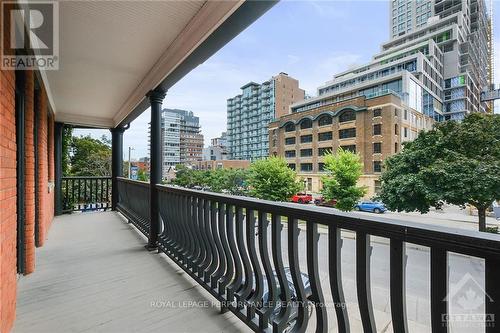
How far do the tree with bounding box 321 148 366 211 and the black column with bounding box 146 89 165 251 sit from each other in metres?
2.12

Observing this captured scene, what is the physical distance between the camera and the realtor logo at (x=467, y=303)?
0.66m

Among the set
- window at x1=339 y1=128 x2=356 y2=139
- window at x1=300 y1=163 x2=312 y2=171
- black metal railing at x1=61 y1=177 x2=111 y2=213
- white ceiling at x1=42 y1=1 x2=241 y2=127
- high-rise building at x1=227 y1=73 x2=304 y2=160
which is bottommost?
black metal railing at x1=61 y1=177 x2=111 y2=213

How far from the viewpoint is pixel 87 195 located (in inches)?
253

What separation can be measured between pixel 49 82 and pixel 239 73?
6877mm

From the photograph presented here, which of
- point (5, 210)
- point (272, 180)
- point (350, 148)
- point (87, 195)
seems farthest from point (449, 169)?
point (87, 195)

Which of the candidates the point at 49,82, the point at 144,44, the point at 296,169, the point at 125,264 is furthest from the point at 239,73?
the point at 125,264

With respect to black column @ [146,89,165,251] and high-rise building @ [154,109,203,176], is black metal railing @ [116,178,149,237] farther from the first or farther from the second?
high-rise building @ [154,109,203,176]

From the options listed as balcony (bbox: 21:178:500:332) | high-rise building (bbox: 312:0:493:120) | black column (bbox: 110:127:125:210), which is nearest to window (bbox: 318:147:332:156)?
high-rise building (bbox: 312:0:493:120)

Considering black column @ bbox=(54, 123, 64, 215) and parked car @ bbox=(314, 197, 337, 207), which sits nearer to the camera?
parked car @ bbox=(314, 197, 337, 207)

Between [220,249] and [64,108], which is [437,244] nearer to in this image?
[220,249]

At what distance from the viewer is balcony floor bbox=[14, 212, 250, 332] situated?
1.53 metres

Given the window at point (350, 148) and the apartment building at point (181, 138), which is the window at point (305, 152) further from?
the apartment building at point (181, 138)

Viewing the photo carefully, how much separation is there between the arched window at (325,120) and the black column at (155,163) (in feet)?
9.59

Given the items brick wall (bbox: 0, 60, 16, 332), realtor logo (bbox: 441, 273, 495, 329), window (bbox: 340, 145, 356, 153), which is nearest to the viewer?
realtor logo (bbox: 441, 273, 495, 329)
